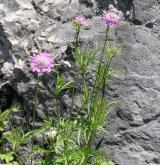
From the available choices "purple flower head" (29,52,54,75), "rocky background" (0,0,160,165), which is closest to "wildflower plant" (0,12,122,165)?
"purple flower head" (29,52,54,75)

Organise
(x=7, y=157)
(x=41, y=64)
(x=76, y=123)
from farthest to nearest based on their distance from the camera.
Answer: (x=7, y=157) → (x=76, y=123) → (x=41, y=64)

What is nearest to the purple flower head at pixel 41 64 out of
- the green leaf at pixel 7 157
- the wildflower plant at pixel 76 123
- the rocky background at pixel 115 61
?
the wildflower plant at pixel 76 123

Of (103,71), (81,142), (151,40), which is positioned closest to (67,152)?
(81,142)

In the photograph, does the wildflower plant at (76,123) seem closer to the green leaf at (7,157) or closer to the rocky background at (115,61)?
the green leaf at (7,157)

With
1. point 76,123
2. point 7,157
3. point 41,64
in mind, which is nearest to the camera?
point 41,64

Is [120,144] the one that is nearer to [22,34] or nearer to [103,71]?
[103,71]

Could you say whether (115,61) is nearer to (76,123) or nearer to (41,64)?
(76,123)

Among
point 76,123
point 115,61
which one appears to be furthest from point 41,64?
point 115,61

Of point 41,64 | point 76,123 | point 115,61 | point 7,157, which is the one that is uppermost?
point 41,64
